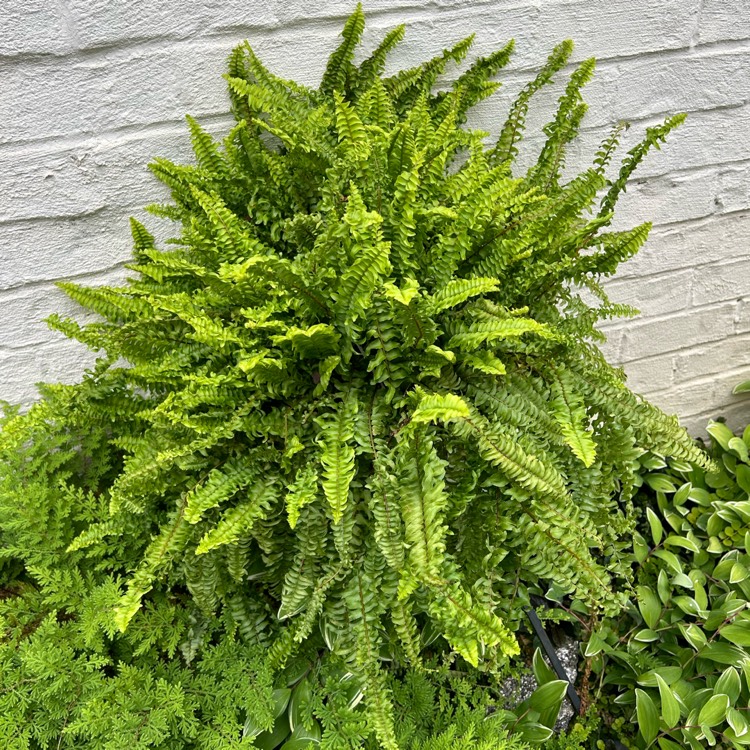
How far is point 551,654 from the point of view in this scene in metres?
2.05

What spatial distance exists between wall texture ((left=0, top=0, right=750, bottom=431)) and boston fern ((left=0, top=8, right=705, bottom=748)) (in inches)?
5.6

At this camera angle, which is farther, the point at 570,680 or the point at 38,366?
the point at 570,680

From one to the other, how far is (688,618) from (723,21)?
1978mm

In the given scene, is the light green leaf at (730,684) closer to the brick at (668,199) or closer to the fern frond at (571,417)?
the fern frond at (571,417)

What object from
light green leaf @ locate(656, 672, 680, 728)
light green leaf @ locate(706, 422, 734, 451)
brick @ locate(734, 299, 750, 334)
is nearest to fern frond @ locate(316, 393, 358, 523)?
light green leaf @ locate(656, 672, 680, 728)

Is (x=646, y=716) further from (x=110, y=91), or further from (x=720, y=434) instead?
(x=110, y=91)

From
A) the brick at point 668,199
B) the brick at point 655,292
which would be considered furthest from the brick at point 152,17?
the brick at point 655,292

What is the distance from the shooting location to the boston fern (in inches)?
51.8

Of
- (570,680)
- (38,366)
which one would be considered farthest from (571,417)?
(38,366)

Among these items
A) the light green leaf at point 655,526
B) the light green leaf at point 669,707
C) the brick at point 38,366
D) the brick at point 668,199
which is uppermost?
the brick at point 668,199

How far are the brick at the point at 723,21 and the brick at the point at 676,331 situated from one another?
38.8 inches

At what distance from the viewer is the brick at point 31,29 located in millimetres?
1468

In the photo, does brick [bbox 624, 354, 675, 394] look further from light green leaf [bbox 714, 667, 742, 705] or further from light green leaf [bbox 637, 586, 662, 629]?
light green leaf [bbox 714, 667, 742, 705]

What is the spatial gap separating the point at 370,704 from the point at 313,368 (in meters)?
0.74
